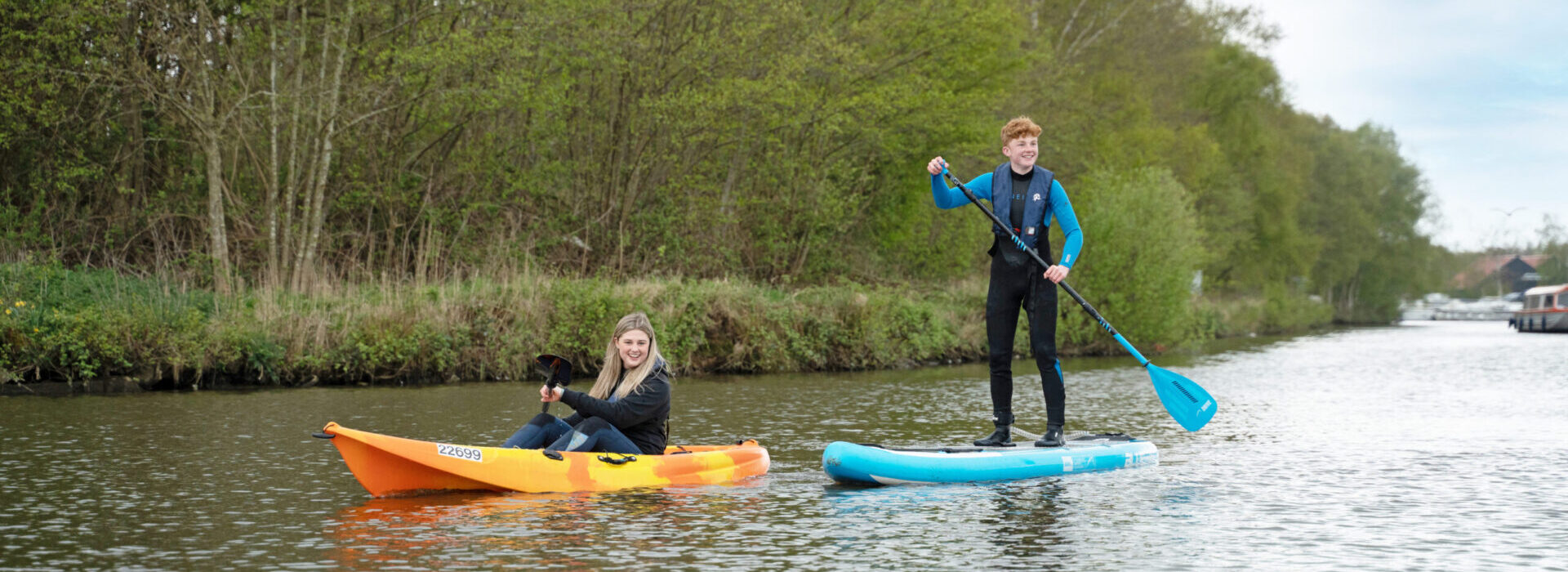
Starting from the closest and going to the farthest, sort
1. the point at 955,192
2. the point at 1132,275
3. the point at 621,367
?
the point at 621,367
the point at 955,192
the point at 1132,275

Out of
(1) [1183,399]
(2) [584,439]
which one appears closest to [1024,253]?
(1) [1183,399]

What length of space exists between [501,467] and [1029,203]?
3.60 meters

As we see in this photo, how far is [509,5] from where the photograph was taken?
21859mm

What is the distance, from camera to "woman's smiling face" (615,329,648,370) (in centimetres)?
813

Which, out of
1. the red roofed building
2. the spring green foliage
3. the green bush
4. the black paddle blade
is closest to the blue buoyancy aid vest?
the black paddle blade

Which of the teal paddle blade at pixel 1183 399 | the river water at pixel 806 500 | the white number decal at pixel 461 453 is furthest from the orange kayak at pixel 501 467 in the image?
the teal paddle blade at pixel 1183 399

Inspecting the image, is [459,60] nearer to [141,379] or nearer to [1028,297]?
[141,379]

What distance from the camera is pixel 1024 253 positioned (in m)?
8.85

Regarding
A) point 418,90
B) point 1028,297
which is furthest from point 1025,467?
point 418,90

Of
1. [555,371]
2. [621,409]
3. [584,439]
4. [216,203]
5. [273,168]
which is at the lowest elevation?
[584,439]

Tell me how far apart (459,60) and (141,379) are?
700cm

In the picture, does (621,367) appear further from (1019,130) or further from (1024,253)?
(1019,130)

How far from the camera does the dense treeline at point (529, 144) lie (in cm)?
2064

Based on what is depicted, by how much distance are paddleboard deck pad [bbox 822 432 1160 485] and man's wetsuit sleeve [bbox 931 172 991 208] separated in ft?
5.10
